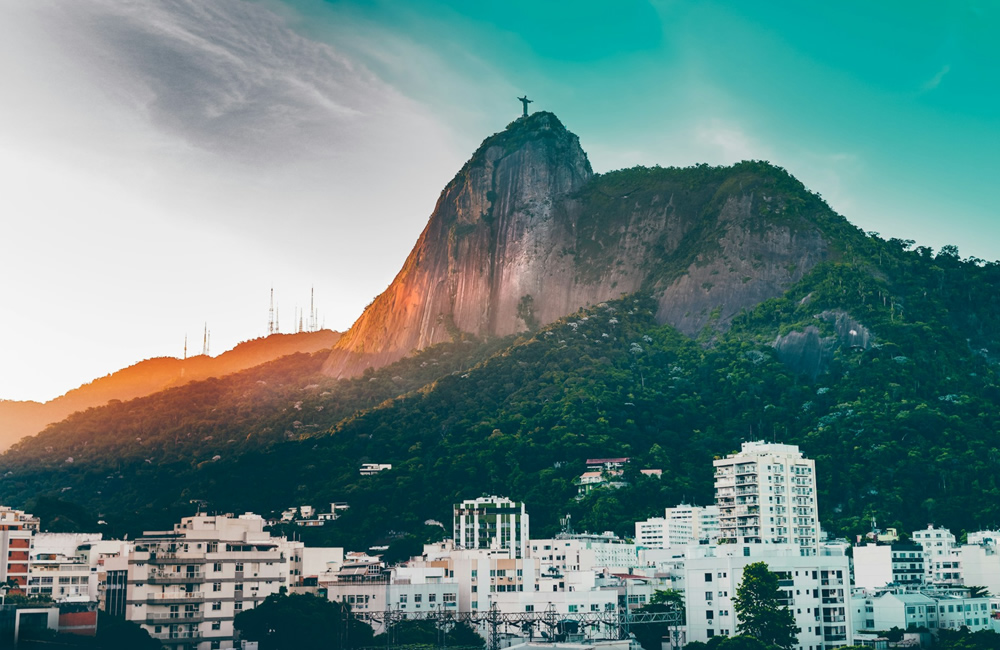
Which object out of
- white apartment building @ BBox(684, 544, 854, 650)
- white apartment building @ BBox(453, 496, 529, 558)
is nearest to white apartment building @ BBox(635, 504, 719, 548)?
white apartment building @ BBox(453, 496, 529, 558)

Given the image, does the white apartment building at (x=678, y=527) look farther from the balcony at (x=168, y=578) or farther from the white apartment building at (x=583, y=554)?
the balcony at (x=168, y=578)

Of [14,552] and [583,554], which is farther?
[583,554]

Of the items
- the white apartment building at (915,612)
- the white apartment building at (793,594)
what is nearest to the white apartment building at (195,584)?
the white apartment building at (793,594)

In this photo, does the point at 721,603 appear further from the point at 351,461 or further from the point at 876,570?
the point at 351,461

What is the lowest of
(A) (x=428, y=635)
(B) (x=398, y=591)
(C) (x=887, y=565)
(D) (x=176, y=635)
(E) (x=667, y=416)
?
(A) (x=428, y=635)

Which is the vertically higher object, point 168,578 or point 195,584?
point 168,578

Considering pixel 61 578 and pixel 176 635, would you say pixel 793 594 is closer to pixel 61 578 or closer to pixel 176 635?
pixel 176 635

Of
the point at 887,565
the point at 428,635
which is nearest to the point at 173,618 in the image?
the point at 428,635
